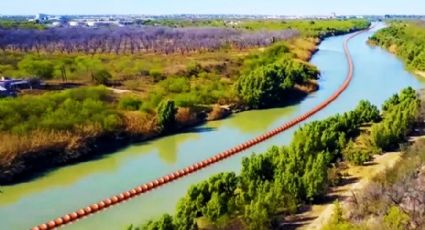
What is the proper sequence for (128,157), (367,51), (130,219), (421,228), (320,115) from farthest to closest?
(367,51), (320,115), (128,157), (130,219), (421,228)

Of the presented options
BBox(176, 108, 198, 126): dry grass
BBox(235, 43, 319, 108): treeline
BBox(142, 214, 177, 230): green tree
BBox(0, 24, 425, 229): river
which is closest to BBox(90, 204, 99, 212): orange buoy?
BBox(0, 24, 425, 229): river

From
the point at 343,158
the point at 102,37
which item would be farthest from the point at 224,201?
the point at 102,37

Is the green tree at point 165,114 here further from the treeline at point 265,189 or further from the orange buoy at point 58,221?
the orange buoy at point 58,221

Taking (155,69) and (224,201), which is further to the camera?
(155,69)

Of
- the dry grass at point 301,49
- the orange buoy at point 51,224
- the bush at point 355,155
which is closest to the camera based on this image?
the orange buoy at point 51,224

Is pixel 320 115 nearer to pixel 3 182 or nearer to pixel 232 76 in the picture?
pixel 232 76

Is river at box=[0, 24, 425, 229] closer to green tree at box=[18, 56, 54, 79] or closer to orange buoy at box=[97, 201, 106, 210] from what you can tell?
orange buoy at box=[97, 201, 106, 210]

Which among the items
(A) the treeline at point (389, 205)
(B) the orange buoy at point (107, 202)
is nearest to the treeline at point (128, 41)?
(B) the orange buoy at point (107, 202)
